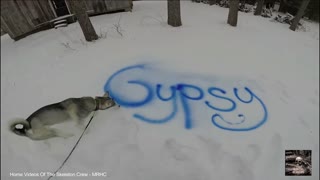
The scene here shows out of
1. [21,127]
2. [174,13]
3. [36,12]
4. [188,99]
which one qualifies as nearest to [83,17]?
[174,13]

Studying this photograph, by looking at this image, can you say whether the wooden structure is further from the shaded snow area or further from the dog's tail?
the dog's tail

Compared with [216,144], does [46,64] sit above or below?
above

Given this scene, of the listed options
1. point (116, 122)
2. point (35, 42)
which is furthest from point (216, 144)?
point (35, 42)

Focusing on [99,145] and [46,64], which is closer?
[99,145]

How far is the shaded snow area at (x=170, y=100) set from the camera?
2961 millimetres

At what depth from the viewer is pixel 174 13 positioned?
230 inches

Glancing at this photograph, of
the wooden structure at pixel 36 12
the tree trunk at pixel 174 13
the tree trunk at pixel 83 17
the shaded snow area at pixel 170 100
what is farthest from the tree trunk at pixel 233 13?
the tree trunk at pixel 83 17

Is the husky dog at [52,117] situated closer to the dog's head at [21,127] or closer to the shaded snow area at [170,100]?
the dog's head at [21,127]

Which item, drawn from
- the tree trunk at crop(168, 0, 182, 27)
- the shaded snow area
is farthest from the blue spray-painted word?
the tree trunk at crop(168, 0, 182, 27)

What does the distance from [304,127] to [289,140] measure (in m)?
0.48

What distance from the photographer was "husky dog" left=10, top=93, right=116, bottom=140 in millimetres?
3031

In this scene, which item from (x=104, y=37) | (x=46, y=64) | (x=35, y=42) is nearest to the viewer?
Answer: (x=46, y=64)

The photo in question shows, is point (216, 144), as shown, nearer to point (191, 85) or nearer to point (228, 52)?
point (191, 85)

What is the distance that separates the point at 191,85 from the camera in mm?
3984
